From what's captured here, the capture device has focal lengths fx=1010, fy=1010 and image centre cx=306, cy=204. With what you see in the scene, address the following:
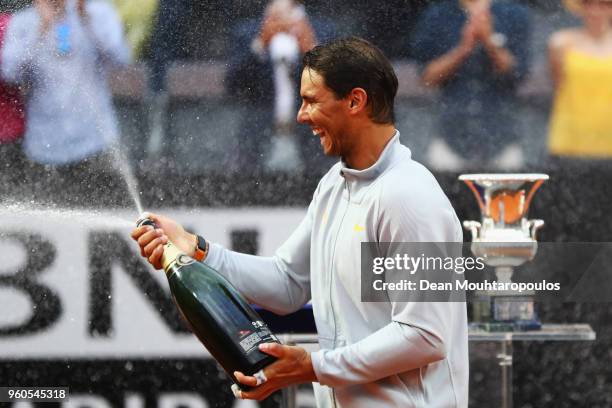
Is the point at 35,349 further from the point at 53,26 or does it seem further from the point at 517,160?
the point at 517,160

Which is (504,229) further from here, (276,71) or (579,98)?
(276,71)

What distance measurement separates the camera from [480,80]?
3938 millimetres

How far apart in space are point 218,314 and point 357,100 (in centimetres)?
45

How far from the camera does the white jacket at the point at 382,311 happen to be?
5.37 feet

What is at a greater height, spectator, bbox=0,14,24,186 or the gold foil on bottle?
spectator, bbox=0,14,24,186

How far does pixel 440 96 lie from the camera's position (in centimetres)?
394

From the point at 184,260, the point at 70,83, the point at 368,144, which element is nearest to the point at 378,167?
the point at 368,144

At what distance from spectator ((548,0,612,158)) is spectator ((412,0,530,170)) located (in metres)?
0.14

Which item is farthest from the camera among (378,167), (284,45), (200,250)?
(284,45)

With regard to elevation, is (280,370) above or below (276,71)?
below

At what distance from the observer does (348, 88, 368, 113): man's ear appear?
1772mm

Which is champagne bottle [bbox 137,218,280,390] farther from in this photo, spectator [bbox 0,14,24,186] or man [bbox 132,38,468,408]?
spectator [bbox 0,14,24,186]

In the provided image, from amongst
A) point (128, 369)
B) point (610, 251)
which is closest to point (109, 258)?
point (128, 369)

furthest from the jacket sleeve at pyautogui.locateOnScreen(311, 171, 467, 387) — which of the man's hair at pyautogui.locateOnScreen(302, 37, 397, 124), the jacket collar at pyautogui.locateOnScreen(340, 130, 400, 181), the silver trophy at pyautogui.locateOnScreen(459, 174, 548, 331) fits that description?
the silver trophy at pyautogui.locateOnScreen(459, 174, 548, 331)
